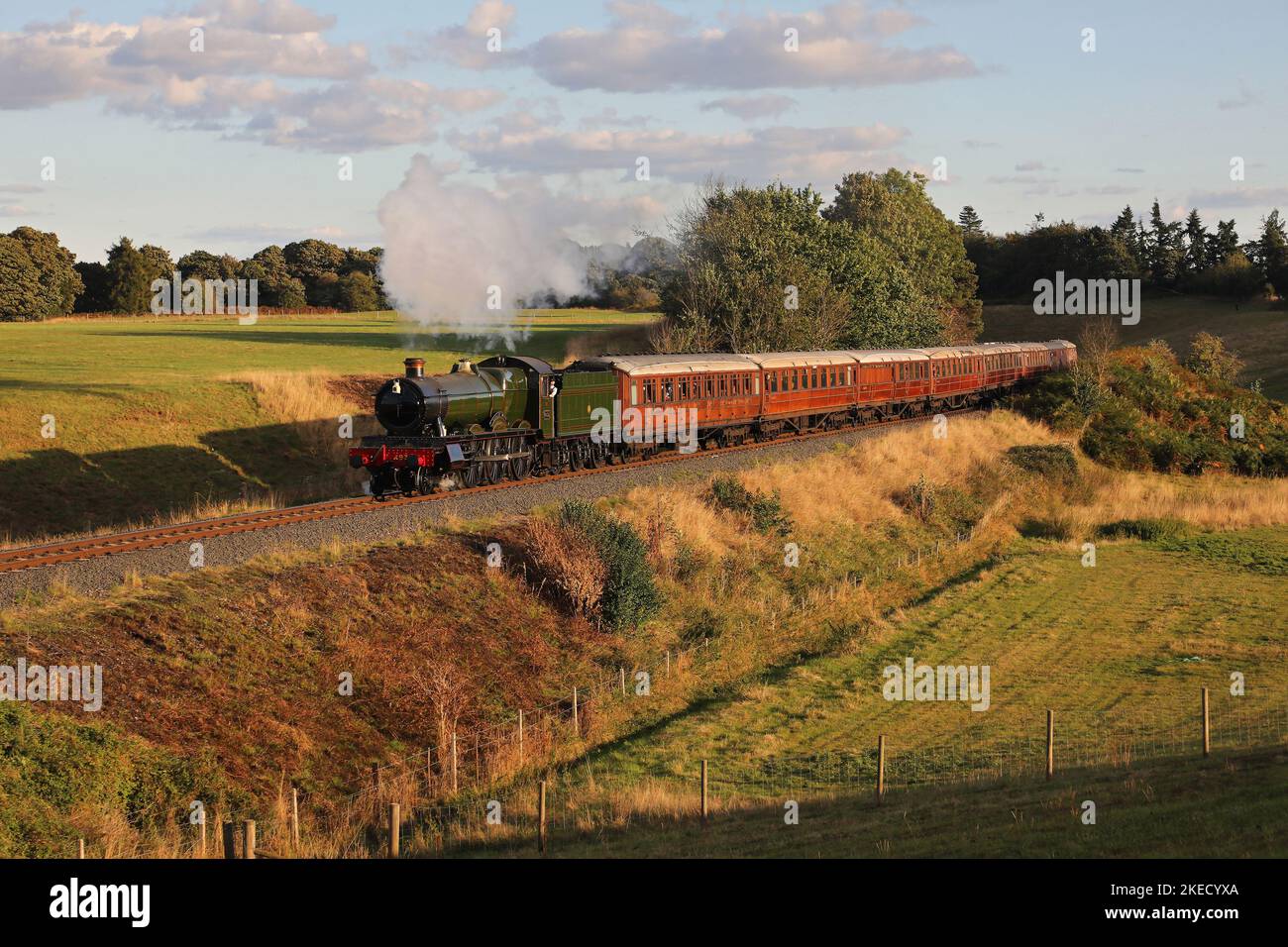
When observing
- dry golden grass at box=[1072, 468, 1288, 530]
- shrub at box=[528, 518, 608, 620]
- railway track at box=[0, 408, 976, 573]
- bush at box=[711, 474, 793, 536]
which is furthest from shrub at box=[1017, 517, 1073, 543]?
shrub at box=[528, 518, 608, 620]

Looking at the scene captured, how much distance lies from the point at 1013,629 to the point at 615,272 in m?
45.6

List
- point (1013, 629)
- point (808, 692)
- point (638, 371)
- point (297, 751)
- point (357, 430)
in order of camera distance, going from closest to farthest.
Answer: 1. point (297, 751)
2. point (808, 692)
3. point (1013, 629)
4. point (638, 371)
5. point (357, 430)

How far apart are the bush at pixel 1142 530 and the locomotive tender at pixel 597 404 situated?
41.1 ft

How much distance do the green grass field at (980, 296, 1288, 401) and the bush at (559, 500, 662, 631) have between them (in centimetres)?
8318

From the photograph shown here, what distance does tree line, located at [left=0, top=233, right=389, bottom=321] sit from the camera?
10081cm

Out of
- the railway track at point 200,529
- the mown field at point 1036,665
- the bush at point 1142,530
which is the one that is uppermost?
the railway track at point 200,529

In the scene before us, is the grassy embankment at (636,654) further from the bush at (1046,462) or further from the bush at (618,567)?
the bush at (1046,462)

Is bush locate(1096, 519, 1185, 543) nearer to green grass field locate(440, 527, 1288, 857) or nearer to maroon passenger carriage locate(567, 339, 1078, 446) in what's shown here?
green grass field locate(440, 527, 1288, 857)

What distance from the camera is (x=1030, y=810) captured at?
50.6 feet

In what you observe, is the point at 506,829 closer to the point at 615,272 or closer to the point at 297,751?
the point at 297,751

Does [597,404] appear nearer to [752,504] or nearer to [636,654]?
[752,504]

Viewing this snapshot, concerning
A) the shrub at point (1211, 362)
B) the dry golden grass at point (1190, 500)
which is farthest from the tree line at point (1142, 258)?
the dry golden grass at point (1190, 500)

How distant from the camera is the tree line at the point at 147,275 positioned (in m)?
101
